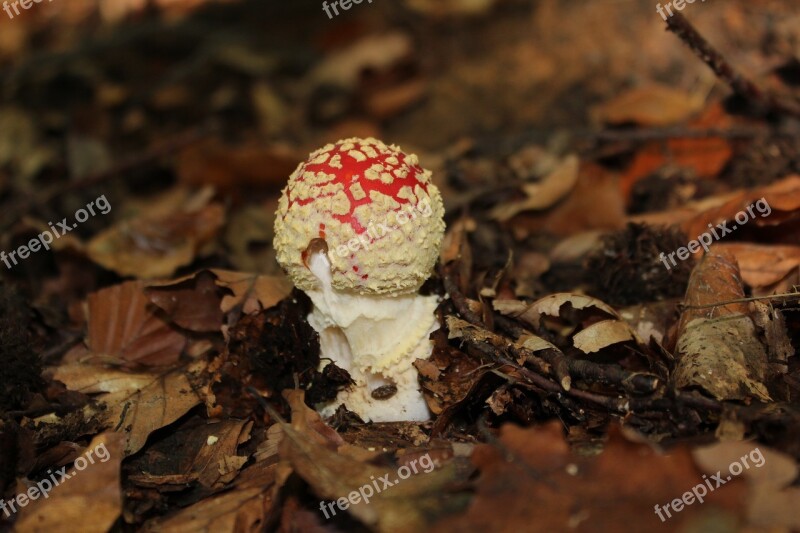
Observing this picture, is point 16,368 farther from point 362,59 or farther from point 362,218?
point 362,59

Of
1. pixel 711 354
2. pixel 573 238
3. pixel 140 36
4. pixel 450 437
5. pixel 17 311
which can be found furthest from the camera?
pixel 140 36

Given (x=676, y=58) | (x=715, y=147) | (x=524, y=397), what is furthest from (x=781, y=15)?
(x=524, y=397)

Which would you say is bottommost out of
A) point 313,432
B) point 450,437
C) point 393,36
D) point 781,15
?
point 450,437

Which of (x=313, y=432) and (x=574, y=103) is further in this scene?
(x=574, y=103)

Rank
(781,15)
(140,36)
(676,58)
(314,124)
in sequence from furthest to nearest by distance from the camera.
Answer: (314,124) < (140,36) < (676,58) < (781,15)

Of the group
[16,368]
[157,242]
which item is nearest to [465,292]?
[16,368]

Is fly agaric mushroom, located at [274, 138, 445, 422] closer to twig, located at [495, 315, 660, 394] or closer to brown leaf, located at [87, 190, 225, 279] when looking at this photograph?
twig, located at [495, 315, 660, 394]

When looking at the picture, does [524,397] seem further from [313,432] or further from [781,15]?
[781,15]
